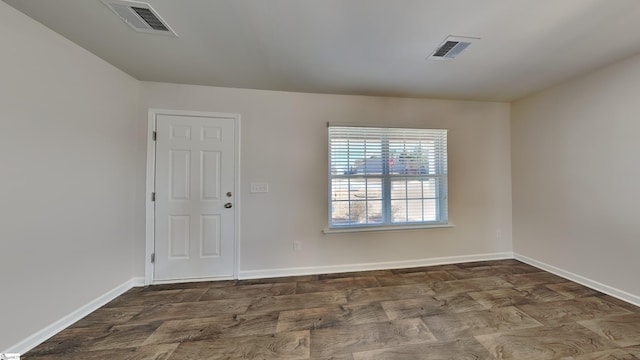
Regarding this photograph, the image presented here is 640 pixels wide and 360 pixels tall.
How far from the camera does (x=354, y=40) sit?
1852 mm

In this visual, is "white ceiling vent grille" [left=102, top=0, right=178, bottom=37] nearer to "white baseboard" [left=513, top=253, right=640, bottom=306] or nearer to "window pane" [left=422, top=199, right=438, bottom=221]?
"window pane" [left=422, top=199, right=438, bottom=221]

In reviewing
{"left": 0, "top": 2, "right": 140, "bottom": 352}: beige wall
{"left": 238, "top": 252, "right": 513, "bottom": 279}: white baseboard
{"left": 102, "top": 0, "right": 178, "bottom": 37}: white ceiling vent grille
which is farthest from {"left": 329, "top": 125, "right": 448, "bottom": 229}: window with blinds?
{"left": 0, "top": 2, "right": 140, "bottom": 352}: beige wall

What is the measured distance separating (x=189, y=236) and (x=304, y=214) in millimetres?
1407

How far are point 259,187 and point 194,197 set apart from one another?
0.77m

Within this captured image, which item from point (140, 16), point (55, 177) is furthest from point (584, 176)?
point (55, 177)

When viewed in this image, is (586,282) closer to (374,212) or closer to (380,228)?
(380,228)

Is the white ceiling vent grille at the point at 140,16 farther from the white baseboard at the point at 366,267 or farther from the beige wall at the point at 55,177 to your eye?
the white baseboard at the point at 366,267

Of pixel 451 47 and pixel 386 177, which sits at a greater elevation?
pixel 451 47

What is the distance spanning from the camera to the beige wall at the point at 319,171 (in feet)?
9.34

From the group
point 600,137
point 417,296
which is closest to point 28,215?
point 417,296

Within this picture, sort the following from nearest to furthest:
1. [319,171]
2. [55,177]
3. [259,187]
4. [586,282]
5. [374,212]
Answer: [55,177], [586,282], [259,187], [319,171], [374,212]

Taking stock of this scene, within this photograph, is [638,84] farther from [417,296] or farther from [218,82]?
[218,82]

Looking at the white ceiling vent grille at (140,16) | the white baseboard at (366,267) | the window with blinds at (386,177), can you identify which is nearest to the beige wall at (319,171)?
the white baseboard at (366,267)

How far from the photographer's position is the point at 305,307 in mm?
2176
